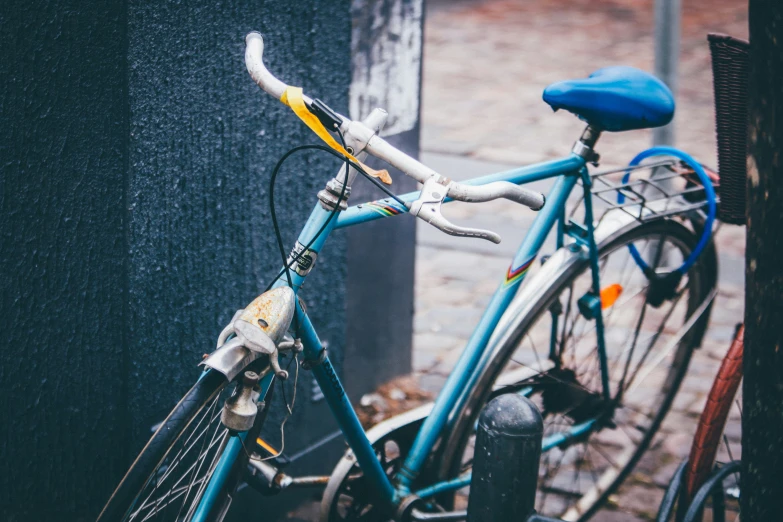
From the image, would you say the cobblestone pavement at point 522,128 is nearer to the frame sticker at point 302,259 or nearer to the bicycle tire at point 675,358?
the bicycle tire at point 675,358

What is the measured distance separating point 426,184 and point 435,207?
0.19ft

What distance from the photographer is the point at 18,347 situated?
7.23 ft

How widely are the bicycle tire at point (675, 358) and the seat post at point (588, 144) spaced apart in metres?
0.28

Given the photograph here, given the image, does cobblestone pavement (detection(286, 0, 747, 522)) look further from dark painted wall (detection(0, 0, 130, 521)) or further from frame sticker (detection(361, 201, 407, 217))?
frame sticker (detection(361, 201, 407, 217))

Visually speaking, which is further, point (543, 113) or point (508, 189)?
point (543, 113)

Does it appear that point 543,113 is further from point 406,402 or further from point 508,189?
point 508,189

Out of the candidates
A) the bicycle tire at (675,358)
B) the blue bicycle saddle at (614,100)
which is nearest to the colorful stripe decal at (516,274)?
the bicycle tire at (675,358)

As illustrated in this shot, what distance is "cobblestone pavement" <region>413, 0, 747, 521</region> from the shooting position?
394cm

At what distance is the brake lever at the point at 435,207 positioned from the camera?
166 cm

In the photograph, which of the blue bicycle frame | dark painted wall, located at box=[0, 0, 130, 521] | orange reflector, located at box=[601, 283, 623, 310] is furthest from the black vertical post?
dark painted wall, located at box=[0, 0, 130, 521]

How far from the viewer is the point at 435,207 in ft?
5.53

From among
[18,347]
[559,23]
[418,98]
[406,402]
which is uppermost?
[559,23]

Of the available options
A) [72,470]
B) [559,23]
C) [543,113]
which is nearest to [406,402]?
[72,470]

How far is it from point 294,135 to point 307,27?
1.07 feet
